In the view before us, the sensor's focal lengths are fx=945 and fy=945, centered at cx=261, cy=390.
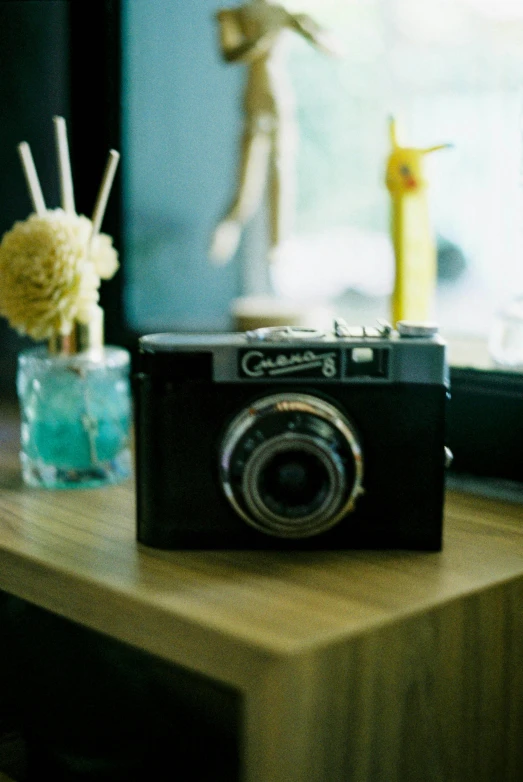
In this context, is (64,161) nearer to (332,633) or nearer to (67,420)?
(67,420)

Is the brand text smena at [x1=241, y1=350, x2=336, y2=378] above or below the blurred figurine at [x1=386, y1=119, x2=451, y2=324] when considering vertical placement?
below

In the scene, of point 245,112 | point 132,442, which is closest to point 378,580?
point 132,442

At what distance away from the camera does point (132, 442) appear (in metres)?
0.92

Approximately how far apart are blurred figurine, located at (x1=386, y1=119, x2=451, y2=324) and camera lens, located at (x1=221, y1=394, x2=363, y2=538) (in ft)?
1.13

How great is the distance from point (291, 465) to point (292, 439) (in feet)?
0.06

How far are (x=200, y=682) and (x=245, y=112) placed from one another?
2.48ft

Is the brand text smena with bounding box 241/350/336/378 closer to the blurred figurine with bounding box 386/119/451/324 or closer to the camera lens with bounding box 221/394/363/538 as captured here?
the camera lens with bounding box 221/394/363/538

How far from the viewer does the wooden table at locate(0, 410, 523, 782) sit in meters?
0.45

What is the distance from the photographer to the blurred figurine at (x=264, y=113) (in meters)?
1.01

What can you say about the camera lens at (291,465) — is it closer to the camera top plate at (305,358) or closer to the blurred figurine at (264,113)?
the camera top plate at (305,358)

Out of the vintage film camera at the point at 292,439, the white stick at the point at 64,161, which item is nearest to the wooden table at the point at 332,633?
the vintage film camera at the point at 292,439

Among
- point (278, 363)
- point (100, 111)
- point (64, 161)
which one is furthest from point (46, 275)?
point (100, 111)

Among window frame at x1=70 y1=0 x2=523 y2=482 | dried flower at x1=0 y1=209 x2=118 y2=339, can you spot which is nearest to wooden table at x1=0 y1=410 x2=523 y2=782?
dried flower at x1=0 y1=209 x2=118 y2=339

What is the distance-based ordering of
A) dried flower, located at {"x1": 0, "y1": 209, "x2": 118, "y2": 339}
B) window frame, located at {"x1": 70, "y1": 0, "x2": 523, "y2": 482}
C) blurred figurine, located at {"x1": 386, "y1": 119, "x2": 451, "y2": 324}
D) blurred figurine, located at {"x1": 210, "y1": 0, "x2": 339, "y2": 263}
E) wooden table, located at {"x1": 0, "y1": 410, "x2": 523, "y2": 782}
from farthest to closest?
window frame, located at {"x1": 70, "y1": 0, "x2": 523, "y2": 482}, blurred figurine, located at {"x1": 210, "y1": 0, "x2": 339, "y2": 263}, blurred figurine, located at {"x1": 386, "y1": 119, "x2": 451, "y2": 324}, dried flower, located at {"x1": 0, "y1": 209, "x2": 118, "y2": 339}, wooden table, located at {"x1": 0, "y1": 410, "x2": 523, "y2": 782}
